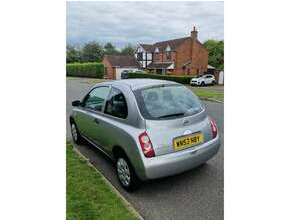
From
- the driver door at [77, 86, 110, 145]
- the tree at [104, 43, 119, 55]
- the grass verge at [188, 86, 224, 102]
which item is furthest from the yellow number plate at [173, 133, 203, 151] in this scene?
the tree at [104, 43, 119, 55]

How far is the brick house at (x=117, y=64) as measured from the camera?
4062 cm

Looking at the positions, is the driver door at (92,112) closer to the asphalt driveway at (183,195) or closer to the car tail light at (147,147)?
the asphalt driveway at (183,195)

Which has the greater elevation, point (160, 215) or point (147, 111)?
point (147, 111)

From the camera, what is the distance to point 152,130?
2936mm

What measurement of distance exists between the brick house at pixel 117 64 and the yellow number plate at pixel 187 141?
36944 millimetres

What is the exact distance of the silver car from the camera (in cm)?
290

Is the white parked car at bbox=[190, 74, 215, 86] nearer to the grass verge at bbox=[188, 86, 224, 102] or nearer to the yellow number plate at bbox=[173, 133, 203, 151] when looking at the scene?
the grass verge at bbox=[188, 86, 224, 102]
